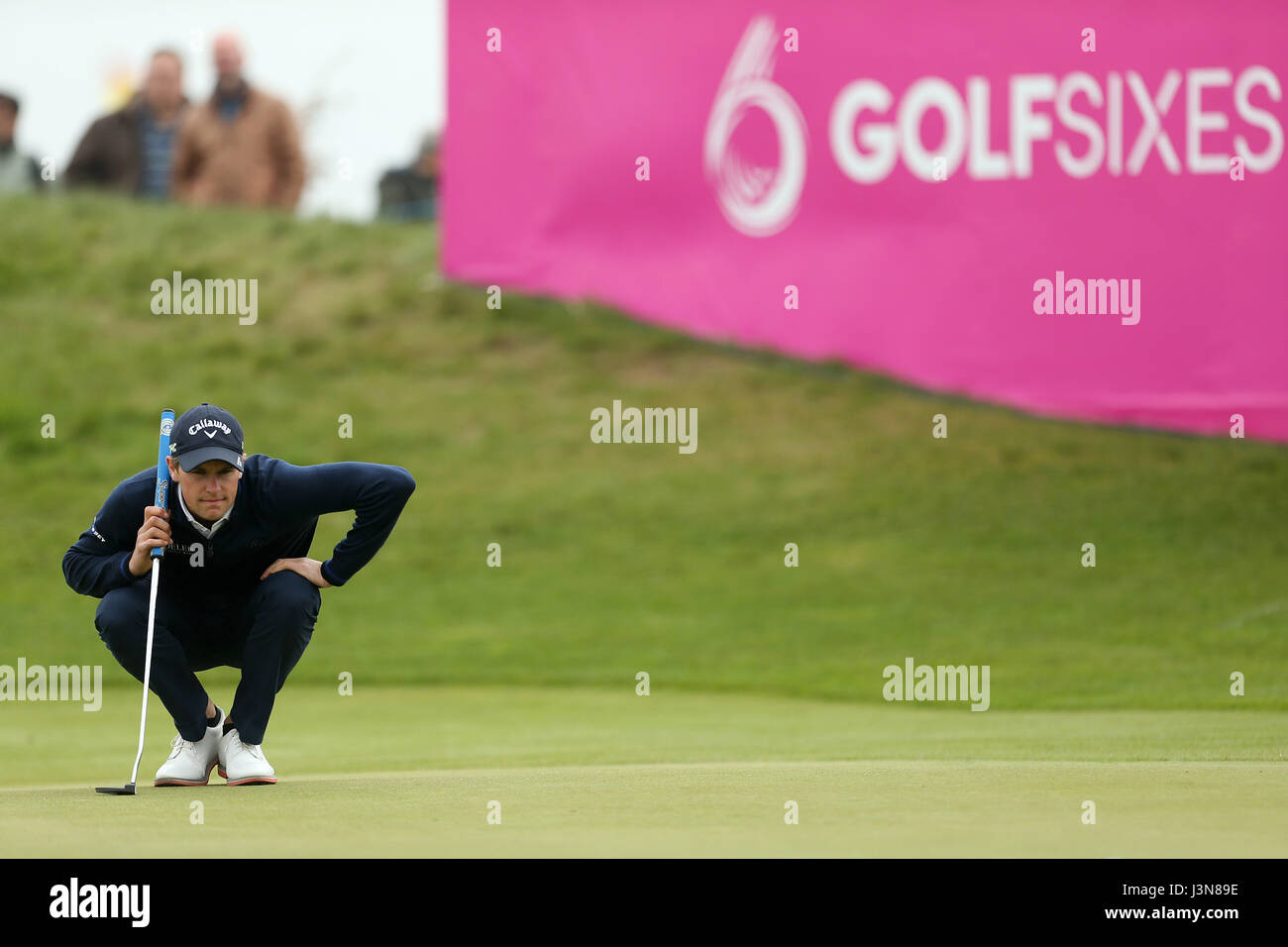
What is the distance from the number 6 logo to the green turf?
6.39 ft

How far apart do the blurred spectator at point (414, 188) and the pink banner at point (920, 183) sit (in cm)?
497

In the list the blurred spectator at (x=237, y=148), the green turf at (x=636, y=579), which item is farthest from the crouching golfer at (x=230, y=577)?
the blurred spectator at (x=237, y=148)

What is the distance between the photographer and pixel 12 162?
25.7 meters

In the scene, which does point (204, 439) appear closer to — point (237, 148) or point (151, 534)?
point (151, 534)

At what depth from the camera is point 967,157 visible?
19672 millimetres

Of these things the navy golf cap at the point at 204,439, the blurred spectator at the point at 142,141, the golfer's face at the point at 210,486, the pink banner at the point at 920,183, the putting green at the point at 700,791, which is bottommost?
the putting green at the point at 700,791

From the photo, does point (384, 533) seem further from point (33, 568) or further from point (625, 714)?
point (33, 568)

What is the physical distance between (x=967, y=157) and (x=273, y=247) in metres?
10.4

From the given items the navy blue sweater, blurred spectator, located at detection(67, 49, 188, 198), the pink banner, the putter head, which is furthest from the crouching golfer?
blurred spectator, located at detection(67, 49, 188, 198)

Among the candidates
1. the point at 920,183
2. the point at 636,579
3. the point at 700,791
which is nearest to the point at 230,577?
the point at 700,791

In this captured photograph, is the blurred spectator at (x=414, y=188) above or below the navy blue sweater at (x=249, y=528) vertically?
above

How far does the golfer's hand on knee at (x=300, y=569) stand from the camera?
25.0 ft

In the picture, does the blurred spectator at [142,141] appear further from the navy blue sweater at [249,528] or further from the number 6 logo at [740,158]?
the navy blue sweater at [249,528]
